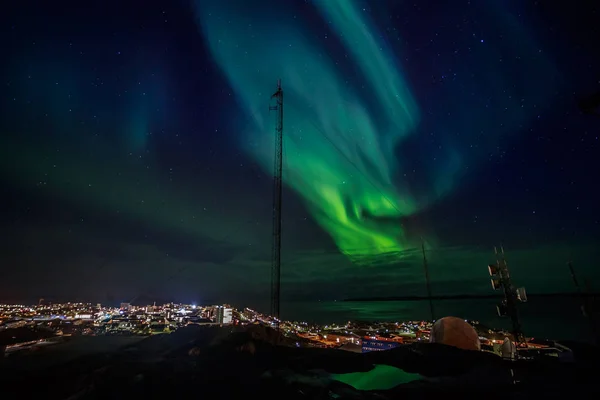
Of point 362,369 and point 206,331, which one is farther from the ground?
point 206,331

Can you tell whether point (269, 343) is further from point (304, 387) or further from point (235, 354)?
point (304, 387)

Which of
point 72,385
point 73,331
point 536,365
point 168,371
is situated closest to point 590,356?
point 536,365

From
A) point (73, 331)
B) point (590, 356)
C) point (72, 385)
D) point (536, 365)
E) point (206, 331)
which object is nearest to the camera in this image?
point (72, 385)

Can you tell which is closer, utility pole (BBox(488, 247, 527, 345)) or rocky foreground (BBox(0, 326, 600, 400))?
rocky foreground (BBox(0, 326, 600, 400))

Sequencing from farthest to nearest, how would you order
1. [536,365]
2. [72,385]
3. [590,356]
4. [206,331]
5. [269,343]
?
1. [206,331]
2. [269,343]
3. [590,356]
4. [536,365]
5. [72,385]

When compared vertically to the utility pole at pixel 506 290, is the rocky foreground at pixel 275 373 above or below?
below

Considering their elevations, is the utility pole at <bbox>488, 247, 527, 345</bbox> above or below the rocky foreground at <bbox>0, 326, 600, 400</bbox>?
above

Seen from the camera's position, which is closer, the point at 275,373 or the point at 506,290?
the point at 275,373

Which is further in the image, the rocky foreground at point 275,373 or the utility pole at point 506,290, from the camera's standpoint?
the utility pole at point 506,290
